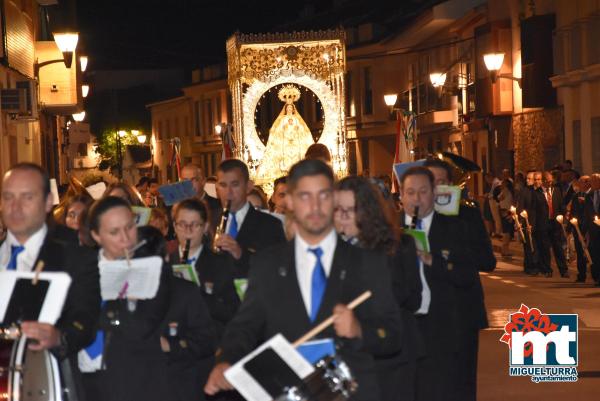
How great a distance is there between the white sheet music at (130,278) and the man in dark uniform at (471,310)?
325 cm

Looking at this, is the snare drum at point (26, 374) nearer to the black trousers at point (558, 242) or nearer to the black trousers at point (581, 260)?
the black trousers at point (581, 260)

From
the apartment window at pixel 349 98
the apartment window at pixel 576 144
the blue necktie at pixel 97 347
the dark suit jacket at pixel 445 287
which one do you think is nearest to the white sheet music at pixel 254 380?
the blue necktie at pixel 97 347

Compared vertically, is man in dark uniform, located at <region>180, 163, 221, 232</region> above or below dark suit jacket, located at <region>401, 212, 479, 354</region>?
above

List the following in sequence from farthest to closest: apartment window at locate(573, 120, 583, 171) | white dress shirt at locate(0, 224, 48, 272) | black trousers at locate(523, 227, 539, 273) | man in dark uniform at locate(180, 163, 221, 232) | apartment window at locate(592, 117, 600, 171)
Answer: apartment window at locate(573, 120, 583, 171)
apartment window at locate(592, 117, 600, 171)
black trousers at locate(523, 227, 539, 273)
man in dark uniform at locate(180, 163, 221, 232)
white dress shirt at locate(0, 224, 48, 272)

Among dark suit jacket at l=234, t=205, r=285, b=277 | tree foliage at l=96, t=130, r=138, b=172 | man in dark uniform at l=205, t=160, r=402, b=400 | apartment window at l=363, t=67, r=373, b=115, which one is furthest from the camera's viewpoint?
tree foliage at l=96, t=130, r=138, b=172

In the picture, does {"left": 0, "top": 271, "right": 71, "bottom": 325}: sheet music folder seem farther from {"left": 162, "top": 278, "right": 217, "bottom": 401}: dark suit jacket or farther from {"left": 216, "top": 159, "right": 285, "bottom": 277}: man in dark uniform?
{"left": 216, "top": 159, "right": 285, "bottom": 277}: man in dark uniform

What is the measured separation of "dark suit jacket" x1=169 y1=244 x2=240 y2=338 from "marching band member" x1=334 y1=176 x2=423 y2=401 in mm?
→ 1263

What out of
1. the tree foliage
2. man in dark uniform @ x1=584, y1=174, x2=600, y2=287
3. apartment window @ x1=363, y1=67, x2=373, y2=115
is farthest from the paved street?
the tree foliage

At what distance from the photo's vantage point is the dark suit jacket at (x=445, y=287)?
958 centimetres

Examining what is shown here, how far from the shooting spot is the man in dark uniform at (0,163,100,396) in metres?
6.55

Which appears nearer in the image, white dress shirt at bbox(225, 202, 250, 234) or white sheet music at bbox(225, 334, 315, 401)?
white sheet music at bbox(225, 334, 315, 401)

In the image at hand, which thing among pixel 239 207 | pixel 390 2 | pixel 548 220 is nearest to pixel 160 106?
pixel 390 2

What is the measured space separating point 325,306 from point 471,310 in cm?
422

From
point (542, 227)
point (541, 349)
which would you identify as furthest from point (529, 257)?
point (541, 349)
